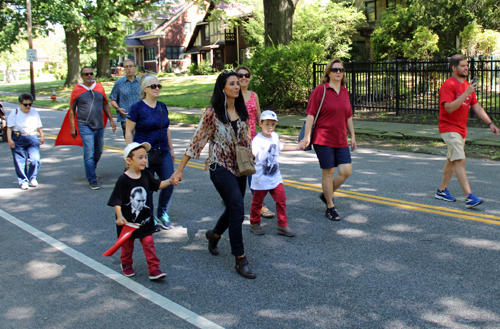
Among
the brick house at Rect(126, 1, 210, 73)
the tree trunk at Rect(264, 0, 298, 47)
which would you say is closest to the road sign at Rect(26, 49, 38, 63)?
the tree trunk at Rect(264, 0, 298, 47)

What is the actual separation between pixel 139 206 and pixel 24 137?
4847 millimetres

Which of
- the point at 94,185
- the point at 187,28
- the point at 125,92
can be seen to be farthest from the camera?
the point at 187,28

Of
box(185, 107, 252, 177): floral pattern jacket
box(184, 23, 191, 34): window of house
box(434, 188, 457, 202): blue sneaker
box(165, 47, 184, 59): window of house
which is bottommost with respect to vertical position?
box(434, 188, 457, 202): blue sneaker

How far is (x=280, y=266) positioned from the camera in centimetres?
468

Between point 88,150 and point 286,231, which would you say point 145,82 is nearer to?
point 286,231

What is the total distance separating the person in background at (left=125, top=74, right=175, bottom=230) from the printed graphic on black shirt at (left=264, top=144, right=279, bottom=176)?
128cm

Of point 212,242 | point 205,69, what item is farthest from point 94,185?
point 205,69

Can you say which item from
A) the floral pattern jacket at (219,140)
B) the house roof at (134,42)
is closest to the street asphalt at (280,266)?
the floral pattern jacket at (219,140)

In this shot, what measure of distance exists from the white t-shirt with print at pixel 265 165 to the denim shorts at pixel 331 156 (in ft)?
2.32

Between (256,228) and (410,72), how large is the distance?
38.4ft

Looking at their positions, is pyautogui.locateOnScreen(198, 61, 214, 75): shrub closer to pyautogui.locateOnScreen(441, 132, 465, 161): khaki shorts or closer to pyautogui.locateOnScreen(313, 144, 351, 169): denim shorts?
pyautogui.locateOnScreen(441, 132, 465, 161): khaki shorts

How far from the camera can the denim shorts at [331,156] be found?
5904mm

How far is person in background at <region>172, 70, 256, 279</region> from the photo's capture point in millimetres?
4426

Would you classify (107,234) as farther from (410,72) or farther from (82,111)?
(410,72)
